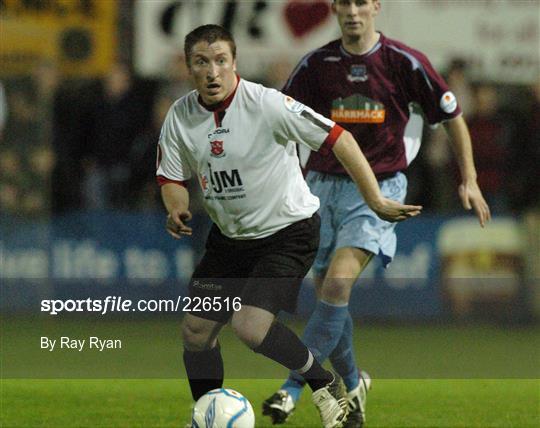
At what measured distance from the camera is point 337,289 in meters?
7.37

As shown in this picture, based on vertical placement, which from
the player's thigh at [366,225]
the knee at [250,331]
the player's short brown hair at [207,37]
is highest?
the player's short brown hair at [207,37]

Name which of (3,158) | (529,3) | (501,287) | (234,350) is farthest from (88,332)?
(529,3)

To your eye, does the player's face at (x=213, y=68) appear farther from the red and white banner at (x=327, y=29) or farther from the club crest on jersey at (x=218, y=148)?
the red and white banner at (x=327, y=29)

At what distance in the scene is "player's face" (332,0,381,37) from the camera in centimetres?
755

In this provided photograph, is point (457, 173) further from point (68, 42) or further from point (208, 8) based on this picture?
point (68, 42)

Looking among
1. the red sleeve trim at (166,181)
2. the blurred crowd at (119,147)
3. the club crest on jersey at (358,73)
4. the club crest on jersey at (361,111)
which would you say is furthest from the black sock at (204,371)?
the blurred crowd at (119,147)

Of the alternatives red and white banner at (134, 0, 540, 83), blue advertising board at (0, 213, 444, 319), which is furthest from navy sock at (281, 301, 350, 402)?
red and white banner at (134, 0, 540, 83)

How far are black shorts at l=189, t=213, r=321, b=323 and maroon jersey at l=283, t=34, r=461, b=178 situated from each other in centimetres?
95

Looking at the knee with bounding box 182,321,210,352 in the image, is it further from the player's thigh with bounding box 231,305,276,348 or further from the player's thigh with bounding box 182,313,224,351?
the player's thigh with bounding box 231,305,276,348

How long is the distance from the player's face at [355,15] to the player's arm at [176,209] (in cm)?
149

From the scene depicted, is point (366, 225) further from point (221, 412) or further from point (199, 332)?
point (221, 412)

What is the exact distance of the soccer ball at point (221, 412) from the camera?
6359 millimetres

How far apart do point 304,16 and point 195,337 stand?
20.6 feet

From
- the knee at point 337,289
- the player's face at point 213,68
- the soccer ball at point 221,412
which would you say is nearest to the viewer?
the soccer ball at point 221,412
